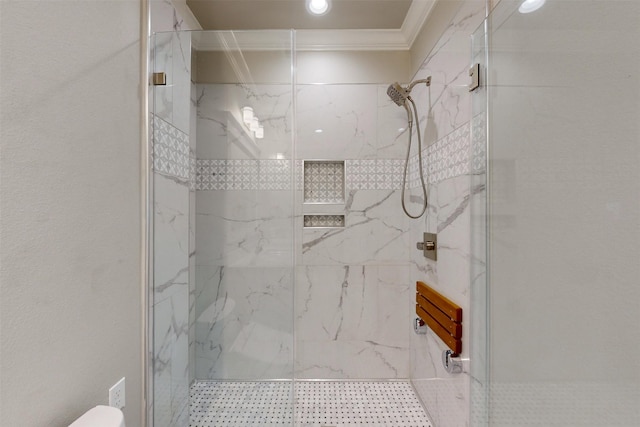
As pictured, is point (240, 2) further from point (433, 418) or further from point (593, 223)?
point (433, 418)

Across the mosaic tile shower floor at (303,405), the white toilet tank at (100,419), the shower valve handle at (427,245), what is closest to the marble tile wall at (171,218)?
the mosaic tile shower floor at (303,405)

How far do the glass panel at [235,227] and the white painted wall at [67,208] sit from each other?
0.42 meters

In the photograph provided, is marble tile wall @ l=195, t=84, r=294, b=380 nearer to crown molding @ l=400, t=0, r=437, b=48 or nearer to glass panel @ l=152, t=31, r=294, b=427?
glass panel @ l=152, t=31, r=294, b=427

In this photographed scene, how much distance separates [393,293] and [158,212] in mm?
1668

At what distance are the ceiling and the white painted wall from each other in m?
0.89

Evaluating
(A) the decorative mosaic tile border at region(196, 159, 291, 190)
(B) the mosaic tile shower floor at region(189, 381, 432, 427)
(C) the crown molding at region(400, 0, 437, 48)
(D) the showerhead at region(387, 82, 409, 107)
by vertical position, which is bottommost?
(B) the mosaic tile shower floor at region(189, 381, 432, 427)

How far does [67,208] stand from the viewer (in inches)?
32.4

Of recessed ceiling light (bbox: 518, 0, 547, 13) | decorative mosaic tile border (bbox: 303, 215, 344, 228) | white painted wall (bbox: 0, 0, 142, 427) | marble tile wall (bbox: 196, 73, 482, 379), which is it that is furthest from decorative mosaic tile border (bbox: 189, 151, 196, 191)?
recessed ceiling light (bbox: 518, 0, 547, 13)

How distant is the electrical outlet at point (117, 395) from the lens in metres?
1.01

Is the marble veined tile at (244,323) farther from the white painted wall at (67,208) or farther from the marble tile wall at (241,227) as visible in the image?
the white painted wall at (67,208)

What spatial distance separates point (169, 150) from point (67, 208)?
2.27 ft

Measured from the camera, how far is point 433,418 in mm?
1684

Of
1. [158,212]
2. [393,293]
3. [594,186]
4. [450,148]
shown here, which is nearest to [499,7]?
[450,148]

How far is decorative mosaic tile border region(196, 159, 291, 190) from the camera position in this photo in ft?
5.30
